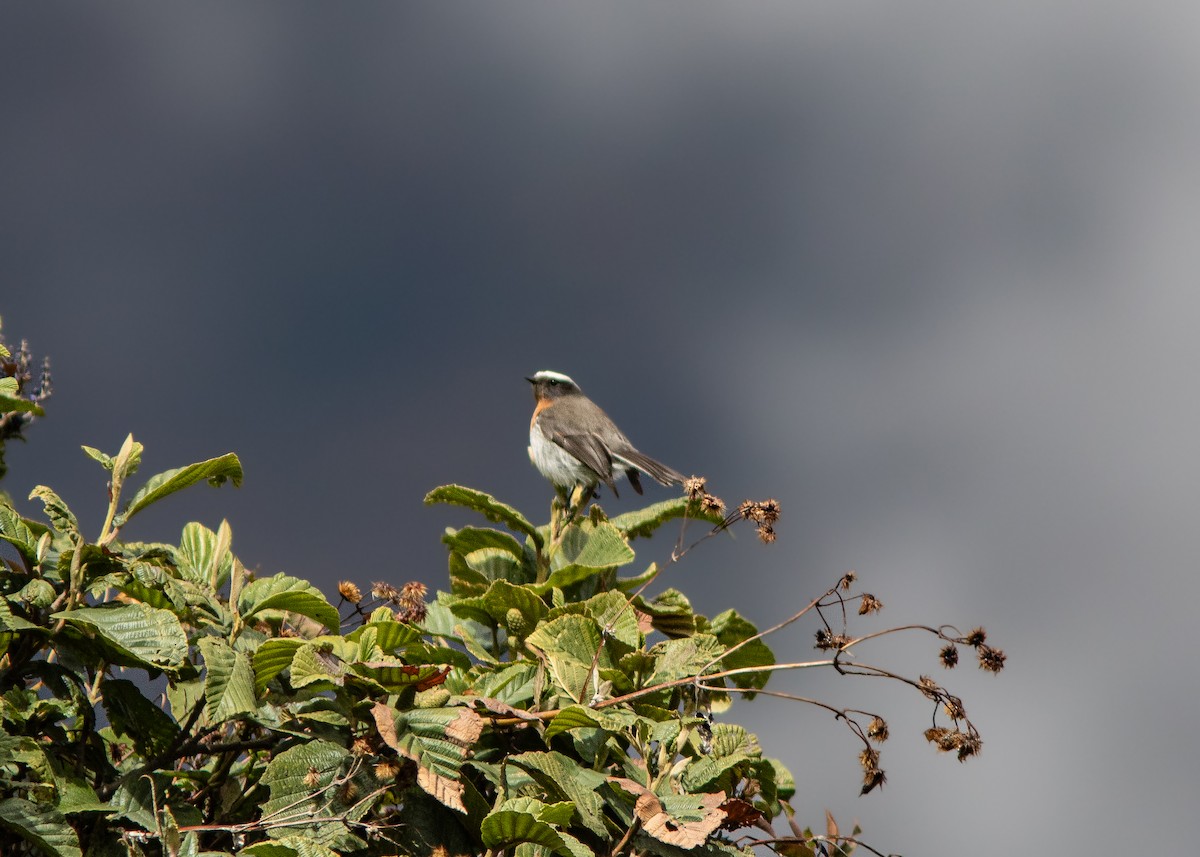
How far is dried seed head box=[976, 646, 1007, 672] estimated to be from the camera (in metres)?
3.34

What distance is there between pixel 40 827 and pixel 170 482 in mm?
839

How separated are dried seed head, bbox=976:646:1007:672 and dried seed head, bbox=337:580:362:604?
181 centimetres

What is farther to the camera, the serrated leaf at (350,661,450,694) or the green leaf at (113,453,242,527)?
the green leaf at (113,453,242,527)

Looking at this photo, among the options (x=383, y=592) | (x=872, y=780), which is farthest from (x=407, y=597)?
(x=872, y=780)

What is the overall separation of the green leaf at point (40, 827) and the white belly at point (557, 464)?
6582 millimetres

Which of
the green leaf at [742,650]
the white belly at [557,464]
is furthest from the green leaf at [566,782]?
the white belly at [557,464]

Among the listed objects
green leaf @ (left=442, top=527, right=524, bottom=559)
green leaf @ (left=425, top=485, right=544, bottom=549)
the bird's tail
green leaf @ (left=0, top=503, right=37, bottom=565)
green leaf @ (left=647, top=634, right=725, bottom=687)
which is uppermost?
the bird's tail

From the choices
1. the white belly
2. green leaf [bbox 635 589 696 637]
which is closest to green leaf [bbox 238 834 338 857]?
green leaf [bbox 635 589 696 637]

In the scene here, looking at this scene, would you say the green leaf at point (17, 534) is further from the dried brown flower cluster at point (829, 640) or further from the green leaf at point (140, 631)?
the dried brown flower cluster at point (829, 640)

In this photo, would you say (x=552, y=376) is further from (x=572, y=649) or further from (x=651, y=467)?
(x=572, y=649)

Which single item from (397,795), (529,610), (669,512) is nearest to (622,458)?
(669,512)

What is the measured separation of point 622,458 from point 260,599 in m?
6.24

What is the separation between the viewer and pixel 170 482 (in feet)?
9.53

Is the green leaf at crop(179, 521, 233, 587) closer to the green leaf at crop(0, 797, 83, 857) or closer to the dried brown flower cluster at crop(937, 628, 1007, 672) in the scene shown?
the green leaf at crop(0, 797, 83, 857)
